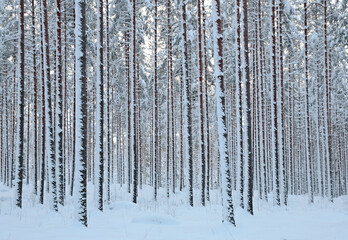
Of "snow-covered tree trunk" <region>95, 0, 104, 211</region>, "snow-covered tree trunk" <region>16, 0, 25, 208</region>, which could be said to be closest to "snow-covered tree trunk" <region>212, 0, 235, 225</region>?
"snow-covered tree trunk" <region>95, 0, 104, 211</region>

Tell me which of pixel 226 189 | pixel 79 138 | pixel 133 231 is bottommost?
pixel 133 231

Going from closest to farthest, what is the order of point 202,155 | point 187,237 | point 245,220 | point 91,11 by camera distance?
1. point 187,237
2. point 245,220
3. point 202,155
4. point 91,11

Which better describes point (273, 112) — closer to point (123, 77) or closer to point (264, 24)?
point (264, 24)

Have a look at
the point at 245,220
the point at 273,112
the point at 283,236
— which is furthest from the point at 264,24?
the point at 283,236

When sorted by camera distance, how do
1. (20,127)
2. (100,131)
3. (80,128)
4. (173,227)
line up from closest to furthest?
(80,128)
(173,227)
(100,131)
(20,127)

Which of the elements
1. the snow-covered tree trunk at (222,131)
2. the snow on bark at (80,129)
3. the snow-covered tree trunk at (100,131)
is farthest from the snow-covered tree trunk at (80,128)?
the snow-covered tree trunk at (222,131)

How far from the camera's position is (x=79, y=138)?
867 centimetres

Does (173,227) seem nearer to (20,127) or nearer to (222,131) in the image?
(222,131)

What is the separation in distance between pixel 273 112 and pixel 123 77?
15.7 m

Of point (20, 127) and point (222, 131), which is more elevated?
point (20, 127)

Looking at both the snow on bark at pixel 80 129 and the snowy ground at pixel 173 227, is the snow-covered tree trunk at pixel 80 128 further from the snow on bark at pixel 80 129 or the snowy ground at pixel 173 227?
the snowy ground at pixel 173 227

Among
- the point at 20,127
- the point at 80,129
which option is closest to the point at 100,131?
the point at 20,127

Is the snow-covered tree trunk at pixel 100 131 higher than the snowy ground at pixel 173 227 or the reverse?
higher

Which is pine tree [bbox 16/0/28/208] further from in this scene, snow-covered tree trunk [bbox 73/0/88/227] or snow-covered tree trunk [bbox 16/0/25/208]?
snow-covered tree trunk [bbox 73/0/88/227]
